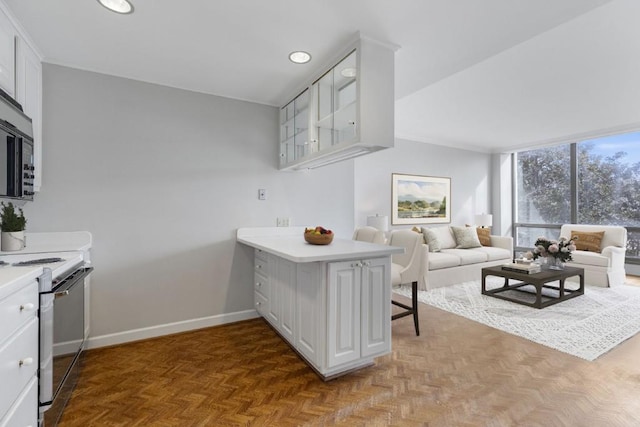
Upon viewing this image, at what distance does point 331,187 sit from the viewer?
3.76m

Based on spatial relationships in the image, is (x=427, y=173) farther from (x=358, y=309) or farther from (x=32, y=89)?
(x=32, y=89)

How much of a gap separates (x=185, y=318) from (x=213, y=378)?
1.02m

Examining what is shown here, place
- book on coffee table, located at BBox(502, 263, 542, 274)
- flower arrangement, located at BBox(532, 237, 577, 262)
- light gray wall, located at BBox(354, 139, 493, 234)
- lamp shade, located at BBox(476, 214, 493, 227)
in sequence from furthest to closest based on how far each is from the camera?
lamp shade, located at BBox(476, 214, 493, 227) < light gray wall, located at BBox(354, 139, 493, 234) < flower arrangement, located at BBox(532, 237, 577, 262) < book on coffee table, located at BBox(502, 263, 542, 274)

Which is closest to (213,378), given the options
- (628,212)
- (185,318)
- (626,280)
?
(185,318)

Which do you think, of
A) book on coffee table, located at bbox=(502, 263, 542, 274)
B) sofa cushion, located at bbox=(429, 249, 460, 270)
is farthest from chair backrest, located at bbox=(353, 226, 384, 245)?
book on coffee table, located at bbox=(502, 263, 542, 274)

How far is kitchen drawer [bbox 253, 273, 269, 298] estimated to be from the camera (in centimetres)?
292

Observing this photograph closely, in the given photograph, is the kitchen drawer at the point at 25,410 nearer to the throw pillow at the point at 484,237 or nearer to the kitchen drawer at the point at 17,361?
the kitchen drawer at the point at 17,361

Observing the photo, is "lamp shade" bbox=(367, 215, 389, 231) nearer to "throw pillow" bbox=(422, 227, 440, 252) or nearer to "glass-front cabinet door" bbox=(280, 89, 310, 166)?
"throw pillow" bbox=(422, 227, 440, 252)

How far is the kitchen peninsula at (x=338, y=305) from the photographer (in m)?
2.00

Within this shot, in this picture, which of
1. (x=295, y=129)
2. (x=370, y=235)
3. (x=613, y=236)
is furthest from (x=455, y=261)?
(x=295, y=129)

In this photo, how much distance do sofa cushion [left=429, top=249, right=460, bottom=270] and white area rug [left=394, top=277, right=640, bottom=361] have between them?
34 cm

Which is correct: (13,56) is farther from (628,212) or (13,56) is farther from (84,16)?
(628,212)

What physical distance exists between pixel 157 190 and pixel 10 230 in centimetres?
107

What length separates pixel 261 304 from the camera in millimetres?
3053
